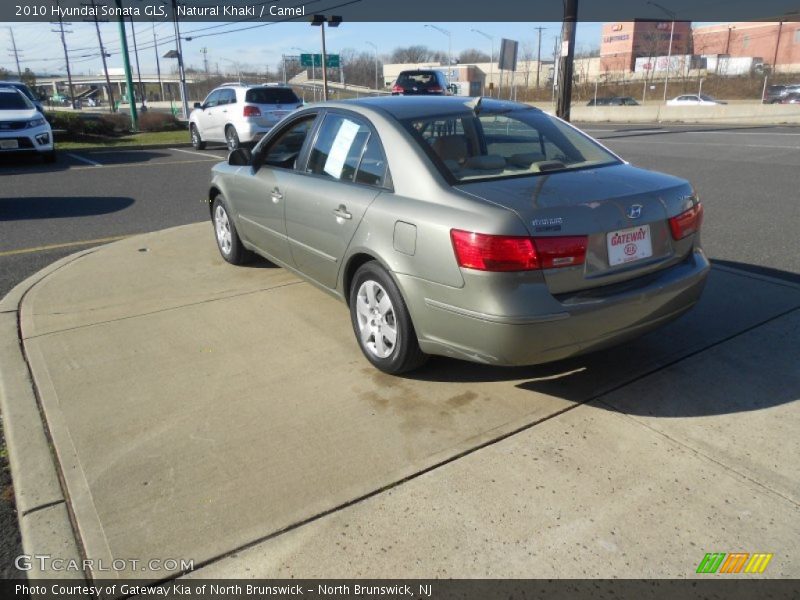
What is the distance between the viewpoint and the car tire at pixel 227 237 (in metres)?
5.63

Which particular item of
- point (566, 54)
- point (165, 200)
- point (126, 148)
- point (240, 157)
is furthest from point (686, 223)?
point (126, 148)

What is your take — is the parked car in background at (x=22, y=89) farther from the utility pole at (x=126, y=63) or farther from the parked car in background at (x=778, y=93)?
the parked car in background at (x=778, y=93)

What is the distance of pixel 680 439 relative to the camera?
3002mm

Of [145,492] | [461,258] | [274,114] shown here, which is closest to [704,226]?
[461,258]

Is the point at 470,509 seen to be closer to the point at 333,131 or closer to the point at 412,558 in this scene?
the point at 412,558

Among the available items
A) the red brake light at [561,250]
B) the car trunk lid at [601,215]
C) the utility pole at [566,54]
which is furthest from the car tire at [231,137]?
the red brake light at [561,250]

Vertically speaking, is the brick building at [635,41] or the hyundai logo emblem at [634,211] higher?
the brick building at [635,41]

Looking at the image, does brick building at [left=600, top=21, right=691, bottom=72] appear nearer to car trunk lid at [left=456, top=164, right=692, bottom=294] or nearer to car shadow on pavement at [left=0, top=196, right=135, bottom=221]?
car shadow on pavement at [left=0, top=196, right=135, bottom=221]

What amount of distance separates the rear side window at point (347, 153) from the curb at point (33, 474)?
2.21m

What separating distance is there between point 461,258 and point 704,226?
5.03m

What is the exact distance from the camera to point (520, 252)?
9.43ft

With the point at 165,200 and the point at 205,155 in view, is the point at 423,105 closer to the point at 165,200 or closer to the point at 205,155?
the point at 165,200

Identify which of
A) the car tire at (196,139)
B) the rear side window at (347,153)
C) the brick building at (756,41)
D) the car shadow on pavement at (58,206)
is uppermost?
the brick building at (756,41)

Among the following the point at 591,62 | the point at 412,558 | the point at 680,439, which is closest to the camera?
the point at 412,558
